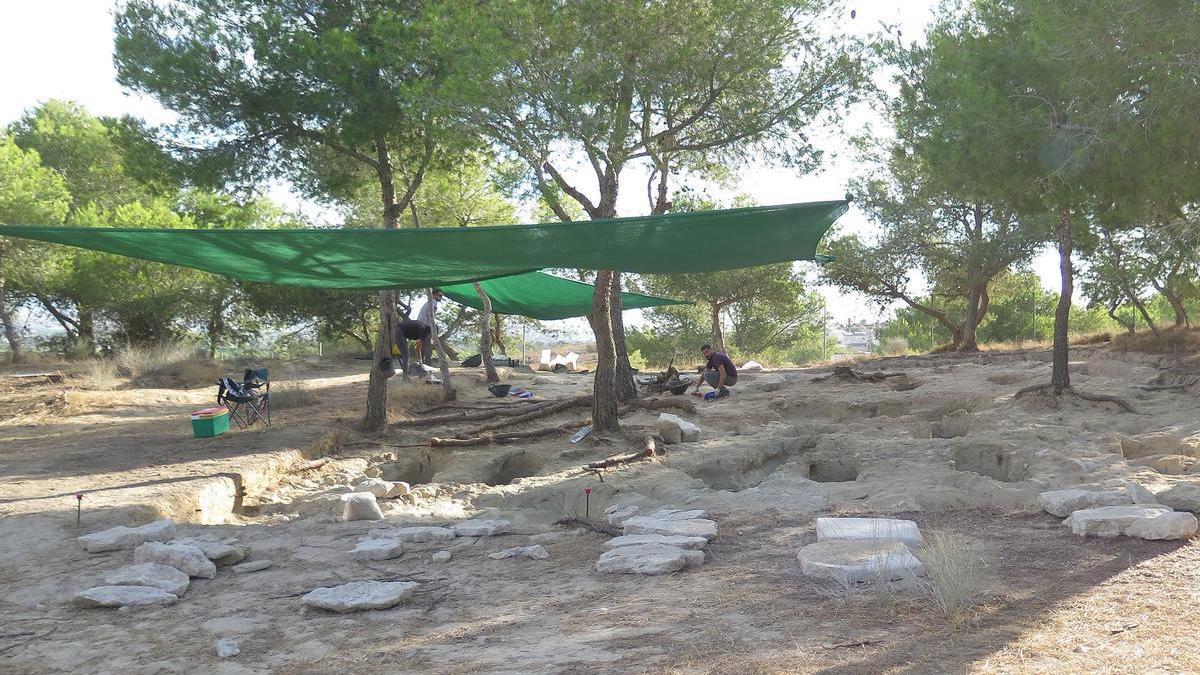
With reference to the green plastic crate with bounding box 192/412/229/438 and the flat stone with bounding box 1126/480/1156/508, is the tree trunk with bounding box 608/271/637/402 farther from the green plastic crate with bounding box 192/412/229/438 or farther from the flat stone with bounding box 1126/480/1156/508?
the flat stone with bounding box 1126/480/1156/508

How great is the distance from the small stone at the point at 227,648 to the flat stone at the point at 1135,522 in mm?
3677

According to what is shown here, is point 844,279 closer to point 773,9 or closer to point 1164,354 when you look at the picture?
point 1164,354

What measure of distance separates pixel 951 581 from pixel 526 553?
2029 mm

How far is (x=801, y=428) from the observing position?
807 centimetres

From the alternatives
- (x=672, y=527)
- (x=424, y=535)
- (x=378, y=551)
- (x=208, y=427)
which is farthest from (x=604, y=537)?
(x=208, y=427)

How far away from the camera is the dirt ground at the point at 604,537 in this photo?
110 inches

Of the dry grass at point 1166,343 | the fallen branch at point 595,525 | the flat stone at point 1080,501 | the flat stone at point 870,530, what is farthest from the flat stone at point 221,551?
the dry grass at point 1166,343

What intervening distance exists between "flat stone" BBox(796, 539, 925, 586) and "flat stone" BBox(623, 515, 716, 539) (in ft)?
2.08

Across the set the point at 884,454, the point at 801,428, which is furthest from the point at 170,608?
the point at 801,428

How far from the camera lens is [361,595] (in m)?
3.50

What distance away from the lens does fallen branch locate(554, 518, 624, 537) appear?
4578mm

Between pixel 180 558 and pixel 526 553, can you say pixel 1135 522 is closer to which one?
pixel 526 553

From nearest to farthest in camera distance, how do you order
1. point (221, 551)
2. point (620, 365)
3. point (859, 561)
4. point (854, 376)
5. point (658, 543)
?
point (859, 561) → point (658, 543) → point (221, 551) → point (620, 365) → point (854, 376)

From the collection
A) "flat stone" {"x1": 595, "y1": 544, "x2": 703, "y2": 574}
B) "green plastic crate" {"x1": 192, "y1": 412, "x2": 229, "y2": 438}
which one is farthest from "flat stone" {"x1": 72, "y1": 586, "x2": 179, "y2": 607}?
"green plastic crate" {"x1": 192, "y1": 412, "x2": 229, "y2": 438}
